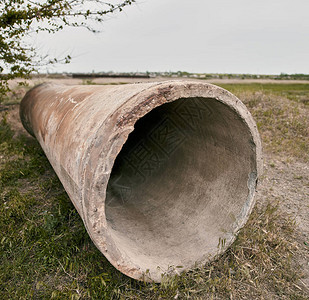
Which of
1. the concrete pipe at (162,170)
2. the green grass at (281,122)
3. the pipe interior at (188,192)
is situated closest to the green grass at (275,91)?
the green grass at (281,122)

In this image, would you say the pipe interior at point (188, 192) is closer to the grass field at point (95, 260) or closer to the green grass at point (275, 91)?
the grass field at point (95, 260)

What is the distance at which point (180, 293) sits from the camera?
2236mm

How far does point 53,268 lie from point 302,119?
617 centimetres

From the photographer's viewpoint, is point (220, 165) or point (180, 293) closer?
point (180, 293)

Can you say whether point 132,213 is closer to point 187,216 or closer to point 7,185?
point 187,216

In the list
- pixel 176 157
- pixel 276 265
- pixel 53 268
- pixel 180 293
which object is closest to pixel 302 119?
pixel 176 157

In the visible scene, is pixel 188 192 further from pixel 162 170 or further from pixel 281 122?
pixel 281 122

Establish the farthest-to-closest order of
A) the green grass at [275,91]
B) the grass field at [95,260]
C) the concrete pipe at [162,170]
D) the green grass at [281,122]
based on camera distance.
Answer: the green grass at [275,91]
the green grass at [281,122]
the grass field at [95,260]
the concrete pipe at [162,170]

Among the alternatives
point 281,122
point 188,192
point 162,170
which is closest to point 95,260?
point 188,192

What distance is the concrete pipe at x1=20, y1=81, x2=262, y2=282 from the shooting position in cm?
183

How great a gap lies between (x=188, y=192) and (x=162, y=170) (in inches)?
30.4

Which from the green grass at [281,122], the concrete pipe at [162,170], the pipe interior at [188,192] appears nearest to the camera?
the concrete pipe at [162,170]

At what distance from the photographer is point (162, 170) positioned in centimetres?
380

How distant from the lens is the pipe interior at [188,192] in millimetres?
2475
